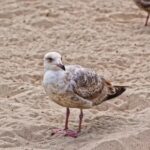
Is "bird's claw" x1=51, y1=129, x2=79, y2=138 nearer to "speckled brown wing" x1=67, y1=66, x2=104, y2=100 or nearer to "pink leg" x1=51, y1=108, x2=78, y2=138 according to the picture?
"pink leg" x1=51, y1=108, x2=78, y2=138

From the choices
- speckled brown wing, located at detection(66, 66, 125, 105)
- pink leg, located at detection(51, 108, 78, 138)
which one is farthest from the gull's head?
pink leg, located at detection(51, 108, 78, 138)

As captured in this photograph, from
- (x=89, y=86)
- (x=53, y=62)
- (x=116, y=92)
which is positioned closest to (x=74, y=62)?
(x=116, y=92)

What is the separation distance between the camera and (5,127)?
614 cm

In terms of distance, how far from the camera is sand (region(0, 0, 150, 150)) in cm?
600

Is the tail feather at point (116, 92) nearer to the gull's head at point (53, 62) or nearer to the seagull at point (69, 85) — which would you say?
the seagull at point (69, 85)

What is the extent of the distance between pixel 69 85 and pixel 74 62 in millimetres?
2472

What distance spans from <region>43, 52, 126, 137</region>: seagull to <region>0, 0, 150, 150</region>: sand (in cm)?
32

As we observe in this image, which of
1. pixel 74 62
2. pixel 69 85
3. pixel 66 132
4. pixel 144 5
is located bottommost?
pixel 74 62

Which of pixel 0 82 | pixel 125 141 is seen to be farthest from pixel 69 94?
pixel 0 82

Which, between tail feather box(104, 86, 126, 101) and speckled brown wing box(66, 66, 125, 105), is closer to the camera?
speckled brown wing box(66, 66, 125, 105)

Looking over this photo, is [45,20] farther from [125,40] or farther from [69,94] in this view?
[69,94]

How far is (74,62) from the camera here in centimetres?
831

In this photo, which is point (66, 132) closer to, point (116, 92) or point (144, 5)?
point (116, 92)

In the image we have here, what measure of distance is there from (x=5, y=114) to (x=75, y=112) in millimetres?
787
